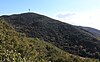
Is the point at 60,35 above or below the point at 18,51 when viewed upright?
below

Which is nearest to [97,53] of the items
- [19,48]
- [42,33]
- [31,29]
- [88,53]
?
[88,53]

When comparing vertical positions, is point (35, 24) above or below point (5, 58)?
below

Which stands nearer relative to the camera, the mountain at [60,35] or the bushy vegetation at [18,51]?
the bushy vegetation at [18,51]

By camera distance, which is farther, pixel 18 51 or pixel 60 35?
pixel 60 35

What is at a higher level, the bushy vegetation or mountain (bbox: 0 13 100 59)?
the bushy vegetation

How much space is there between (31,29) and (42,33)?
642cm

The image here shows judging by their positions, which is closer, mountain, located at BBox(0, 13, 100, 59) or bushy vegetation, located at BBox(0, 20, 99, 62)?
bushy vegetation, located at BBox(0, 20, 99, 62)

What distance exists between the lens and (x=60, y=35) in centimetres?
10025

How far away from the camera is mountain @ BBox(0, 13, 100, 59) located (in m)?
84.1

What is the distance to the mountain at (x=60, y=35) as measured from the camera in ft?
276

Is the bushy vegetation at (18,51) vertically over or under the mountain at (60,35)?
over

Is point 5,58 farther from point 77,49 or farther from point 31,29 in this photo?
point 31,29

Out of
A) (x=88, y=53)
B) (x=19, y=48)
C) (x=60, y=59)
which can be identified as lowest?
(x=88, y=53)

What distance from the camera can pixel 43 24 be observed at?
11138 cm
